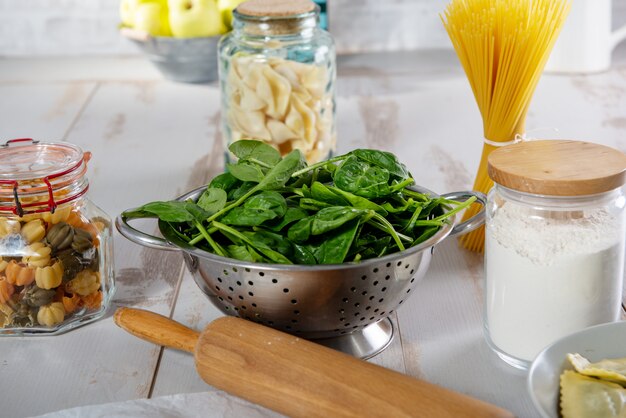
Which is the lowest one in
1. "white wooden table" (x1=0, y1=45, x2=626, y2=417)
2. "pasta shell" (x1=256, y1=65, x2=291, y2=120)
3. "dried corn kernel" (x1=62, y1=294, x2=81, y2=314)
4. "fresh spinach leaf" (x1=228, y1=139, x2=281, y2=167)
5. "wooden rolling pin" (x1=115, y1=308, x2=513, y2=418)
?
"white wooden table" (x1=0, y1=45, x2=626, y2=417)

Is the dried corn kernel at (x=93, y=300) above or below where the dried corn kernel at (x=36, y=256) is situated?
below

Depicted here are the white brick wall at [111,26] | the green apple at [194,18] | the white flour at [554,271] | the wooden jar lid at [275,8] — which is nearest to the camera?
the white flour at [554,271]

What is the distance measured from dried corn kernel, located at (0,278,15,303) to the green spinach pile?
136mm

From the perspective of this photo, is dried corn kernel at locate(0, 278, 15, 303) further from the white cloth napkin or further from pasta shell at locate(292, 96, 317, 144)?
pasta shell at locate(292, 96, 317, 144)

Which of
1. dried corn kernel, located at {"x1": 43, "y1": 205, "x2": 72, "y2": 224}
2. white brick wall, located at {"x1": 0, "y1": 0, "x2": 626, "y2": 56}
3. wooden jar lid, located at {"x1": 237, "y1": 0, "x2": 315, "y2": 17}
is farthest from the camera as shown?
white brick wall, located at {"x1": 0, "y1": 0, "x2": 626, "y2": 56}

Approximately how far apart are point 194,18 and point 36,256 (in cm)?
89

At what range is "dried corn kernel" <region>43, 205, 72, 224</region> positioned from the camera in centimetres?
88

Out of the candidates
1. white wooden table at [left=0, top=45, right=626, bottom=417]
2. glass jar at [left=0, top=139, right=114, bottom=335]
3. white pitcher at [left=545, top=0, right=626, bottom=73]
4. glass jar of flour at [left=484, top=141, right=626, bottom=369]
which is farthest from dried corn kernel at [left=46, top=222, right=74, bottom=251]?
white pitcher at [left=545, top=0, right=626, bottom=73]

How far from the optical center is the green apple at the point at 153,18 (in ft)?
5.53

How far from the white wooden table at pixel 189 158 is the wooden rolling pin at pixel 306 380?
0.07m

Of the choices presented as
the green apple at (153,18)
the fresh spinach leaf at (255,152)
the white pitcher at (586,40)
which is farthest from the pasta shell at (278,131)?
the white pitcher at (586,40)

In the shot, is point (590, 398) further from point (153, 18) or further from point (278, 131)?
point (153, 18)

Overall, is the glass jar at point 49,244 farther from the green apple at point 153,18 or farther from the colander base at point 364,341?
the green apple at point 153,18

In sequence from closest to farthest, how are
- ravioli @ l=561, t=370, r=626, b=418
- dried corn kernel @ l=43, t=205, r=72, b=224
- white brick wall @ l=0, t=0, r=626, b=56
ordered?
ravioli @ l=561, t=370, r=626, b=418
dried corn kernel @ l=43, t=205, r=72, b=224
white brick wall @ l=0, t=0, r=626, b=56
